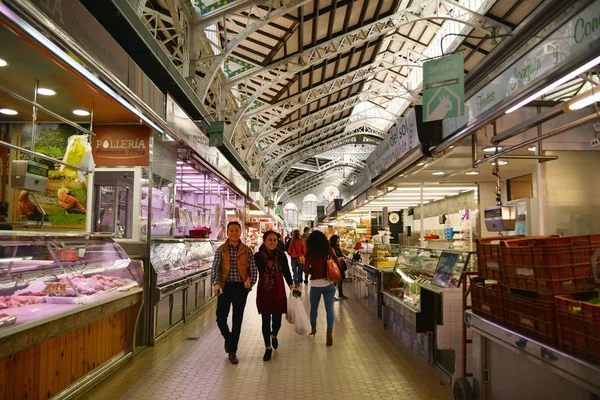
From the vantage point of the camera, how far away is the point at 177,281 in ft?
20.7

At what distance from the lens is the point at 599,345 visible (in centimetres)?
195

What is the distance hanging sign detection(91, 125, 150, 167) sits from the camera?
5641 millimetres

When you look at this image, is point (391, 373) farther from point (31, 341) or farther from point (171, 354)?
point (31, 341)

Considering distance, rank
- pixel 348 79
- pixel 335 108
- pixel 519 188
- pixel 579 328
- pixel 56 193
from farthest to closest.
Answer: pixel 335 108 → pixel 348 79 → pixel 519 188 → pixel 56 193 → pixel 579 328

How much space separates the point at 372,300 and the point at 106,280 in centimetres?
476

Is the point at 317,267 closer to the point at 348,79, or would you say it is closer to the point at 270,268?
the point at 270,268

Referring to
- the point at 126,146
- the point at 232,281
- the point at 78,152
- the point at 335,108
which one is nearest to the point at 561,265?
the point at 232,281

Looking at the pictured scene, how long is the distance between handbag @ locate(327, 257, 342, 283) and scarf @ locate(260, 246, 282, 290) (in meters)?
0.84

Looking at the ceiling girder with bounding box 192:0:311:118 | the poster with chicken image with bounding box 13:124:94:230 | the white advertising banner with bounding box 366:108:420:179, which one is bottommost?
the poster with chicken image with bounding box 13:124:94:230

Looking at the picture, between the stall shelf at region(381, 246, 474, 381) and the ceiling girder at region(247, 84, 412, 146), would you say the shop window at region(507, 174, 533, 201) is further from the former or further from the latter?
the ceiling girder at region(247, 84, 412, 146)

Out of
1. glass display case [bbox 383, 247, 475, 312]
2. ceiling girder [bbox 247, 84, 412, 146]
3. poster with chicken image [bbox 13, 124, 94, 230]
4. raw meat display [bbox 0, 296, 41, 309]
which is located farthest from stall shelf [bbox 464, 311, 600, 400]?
ceiling girder [bbox 247, 84, 412, 146]

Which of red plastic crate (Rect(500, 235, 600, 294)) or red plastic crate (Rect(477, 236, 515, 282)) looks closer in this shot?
red plastic crate (Rect(500, 235, 600, 294))

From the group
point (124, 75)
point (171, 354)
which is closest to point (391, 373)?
point (171, 354)

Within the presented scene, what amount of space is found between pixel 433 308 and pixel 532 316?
2.07m
